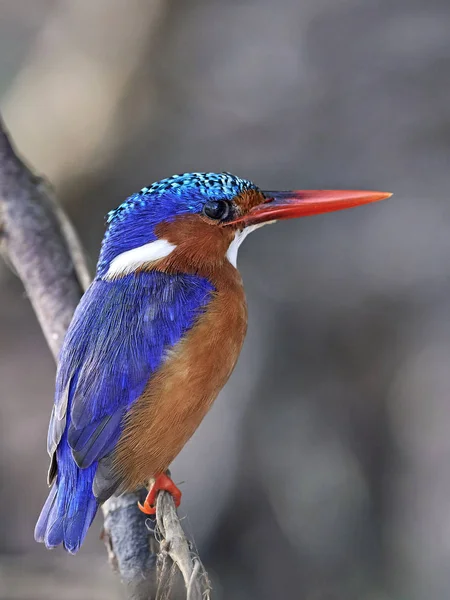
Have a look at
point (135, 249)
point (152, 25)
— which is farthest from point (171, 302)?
point (152, 25)

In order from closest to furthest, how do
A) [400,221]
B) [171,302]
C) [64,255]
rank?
[171,302] < [64,255] < [400,221]

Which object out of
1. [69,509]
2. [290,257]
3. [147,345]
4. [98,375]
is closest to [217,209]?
[147,345]

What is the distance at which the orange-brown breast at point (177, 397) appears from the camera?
1757 mm

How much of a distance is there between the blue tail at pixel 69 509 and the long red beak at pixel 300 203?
0.77 m

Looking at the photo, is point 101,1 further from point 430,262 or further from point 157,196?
point 157,196

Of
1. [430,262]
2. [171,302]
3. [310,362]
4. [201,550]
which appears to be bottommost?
[201,550]

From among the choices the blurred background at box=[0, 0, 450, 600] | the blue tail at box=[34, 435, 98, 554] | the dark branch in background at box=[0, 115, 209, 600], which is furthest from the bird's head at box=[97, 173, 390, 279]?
the blurred background at box=[0, 0, 450, 600]

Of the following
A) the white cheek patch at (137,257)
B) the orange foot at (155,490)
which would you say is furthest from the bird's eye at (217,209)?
the orange foot at (155,490)

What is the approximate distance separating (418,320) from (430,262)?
0.30 metres

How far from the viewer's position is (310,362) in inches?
137

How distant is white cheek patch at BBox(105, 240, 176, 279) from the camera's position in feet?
6.26

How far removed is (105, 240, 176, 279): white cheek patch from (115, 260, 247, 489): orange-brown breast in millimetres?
195

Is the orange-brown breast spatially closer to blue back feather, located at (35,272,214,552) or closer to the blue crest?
blue back feather, located at (35,272,214,552)

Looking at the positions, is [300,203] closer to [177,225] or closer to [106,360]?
[177,225]
